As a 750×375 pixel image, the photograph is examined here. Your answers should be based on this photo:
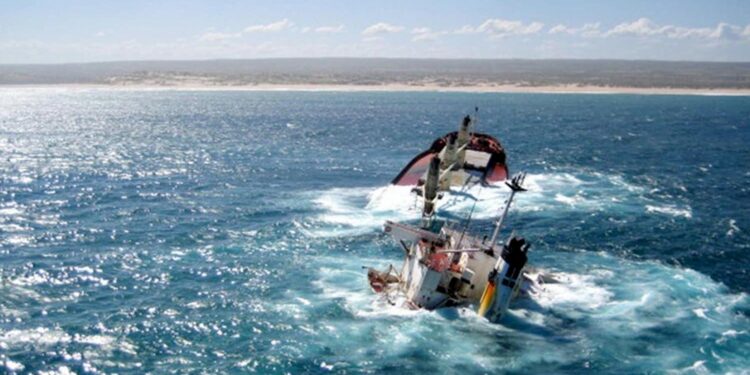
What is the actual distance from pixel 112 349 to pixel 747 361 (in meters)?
40.0

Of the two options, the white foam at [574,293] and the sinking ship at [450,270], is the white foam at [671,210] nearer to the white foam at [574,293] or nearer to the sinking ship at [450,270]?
the white foam at [574,293]

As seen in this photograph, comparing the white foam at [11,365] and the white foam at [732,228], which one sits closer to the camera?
the white foam at [11,365]

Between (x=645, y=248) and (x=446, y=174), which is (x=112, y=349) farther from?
(x=645, y=248)

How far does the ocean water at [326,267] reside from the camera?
41.8 m

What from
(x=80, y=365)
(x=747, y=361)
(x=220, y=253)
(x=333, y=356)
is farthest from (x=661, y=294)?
(x=80, y=365)

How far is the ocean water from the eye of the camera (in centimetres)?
4184

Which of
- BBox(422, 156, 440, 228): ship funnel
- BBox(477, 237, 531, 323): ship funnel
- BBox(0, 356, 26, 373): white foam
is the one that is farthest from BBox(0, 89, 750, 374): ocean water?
BBox(422, 156, 440, 228): ship funnel

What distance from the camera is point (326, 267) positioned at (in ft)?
189

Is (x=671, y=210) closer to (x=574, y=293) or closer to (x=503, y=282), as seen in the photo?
(x=574, y=293)

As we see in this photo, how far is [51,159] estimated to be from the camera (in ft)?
372

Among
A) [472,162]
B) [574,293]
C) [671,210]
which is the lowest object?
[574,293]

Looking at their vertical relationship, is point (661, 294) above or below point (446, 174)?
below

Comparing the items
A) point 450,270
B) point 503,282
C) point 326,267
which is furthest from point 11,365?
point 503,282

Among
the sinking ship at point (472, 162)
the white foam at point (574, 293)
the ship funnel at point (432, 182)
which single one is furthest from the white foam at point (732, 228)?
the ship funnel at point (432, 182)
